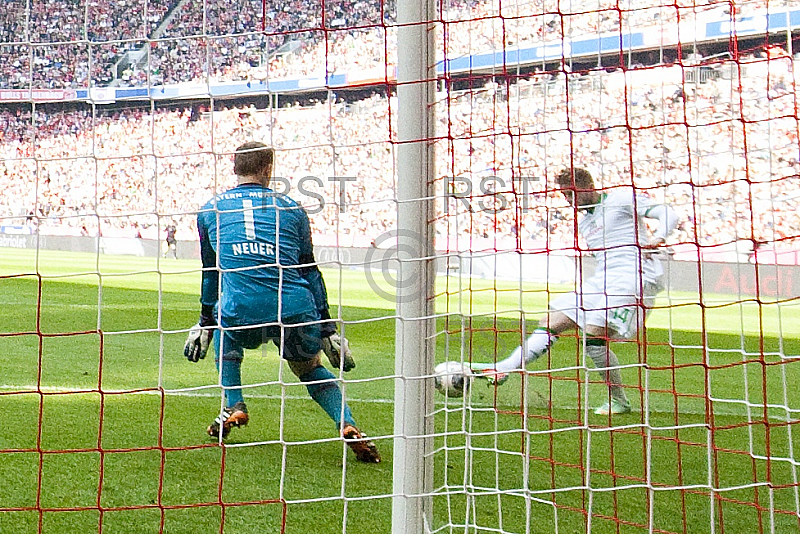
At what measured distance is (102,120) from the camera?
1694cm

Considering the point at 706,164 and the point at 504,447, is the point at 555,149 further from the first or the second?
the point at 504,447


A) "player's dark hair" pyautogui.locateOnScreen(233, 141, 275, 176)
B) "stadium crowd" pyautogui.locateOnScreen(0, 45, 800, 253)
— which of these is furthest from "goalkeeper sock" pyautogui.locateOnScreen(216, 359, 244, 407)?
"stadium crowd" pyautogui.locateOnScreen(0, 45, 800, 253)

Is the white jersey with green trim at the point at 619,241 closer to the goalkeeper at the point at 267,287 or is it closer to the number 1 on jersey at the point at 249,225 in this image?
the goalkeeper at the point at 267,287

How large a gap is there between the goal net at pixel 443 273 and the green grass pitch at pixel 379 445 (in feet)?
0.07

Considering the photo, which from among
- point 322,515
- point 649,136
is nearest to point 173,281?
point 649,136

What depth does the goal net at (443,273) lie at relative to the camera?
2.85 meters

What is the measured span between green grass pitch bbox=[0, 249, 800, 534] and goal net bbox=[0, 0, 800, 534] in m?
0.02

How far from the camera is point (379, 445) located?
4004 millimetres

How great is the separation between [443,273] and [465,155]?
5.71ft

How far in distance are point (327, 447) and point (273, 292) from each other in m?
0.75

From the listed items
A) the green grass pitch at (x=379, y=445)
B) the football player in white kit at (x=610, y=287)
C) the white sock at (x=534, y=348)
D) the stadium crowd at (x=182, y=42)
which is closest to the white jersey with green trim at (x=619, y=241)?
the football player in white kit at (x=610, y=287)

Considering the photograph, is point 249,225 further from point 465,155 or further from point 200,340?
point 465,155

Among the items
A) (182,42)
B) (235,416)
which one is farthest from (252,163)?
(182,42)

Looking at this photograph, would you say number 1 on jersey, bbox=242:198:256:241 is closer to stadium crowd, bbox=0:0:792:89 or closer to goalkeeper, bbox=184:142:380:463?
goalkeeper, bbox=184:142:380:463
